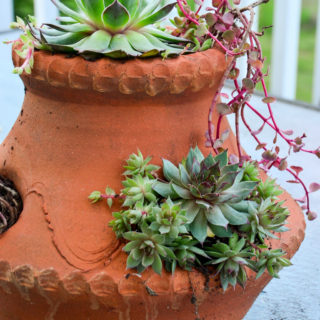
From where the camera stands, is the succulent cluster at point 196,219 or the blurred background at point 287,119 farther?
the blurred background at point 287,119

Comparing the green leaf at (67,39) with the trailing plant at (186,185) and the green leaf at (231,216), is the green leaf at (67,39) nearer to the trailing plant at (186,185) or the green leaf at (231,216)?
the trailing plant at (186,185)

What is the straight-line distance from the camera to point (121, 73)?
1.12 metres

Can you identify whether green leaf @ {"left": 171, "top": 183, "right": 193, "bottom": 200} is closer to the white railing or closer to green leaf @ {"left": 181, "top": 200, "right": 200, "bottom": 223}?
green leaf @ {"left": 181, "top": 200, "right": 200, "bottom": 223}

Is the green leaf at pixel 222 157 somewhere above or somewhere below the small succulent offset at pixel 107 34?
below

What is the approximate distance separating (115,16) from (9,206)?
0.37 meters

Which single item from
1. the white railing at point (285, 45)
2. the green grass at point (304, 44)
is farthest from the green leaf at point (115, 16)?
the green grass at point (304, 44)

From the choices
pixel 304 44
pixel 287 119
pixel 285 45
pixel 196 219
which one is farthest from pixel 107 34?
pixel 304 44

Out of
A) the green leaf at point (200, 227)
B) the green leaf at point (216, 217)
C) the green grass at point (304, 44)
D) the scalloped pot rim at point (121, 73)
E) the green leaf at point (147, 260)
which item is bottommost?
the green grass at point (304, 44)

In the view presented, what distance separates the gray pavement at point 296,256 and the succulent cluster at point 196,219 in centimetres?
46

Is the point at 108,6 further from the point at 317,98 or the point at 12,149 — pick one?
the point at 317,98

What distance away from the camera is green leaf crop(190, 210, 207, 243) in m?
1.06

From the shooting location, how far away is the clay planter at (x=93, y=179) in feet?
3.56

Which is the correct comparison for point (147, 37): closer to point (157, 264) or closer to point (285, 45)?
point (157, 264)

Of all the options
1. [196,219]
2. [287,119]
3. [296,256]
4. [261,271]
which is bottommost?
[296,256]
